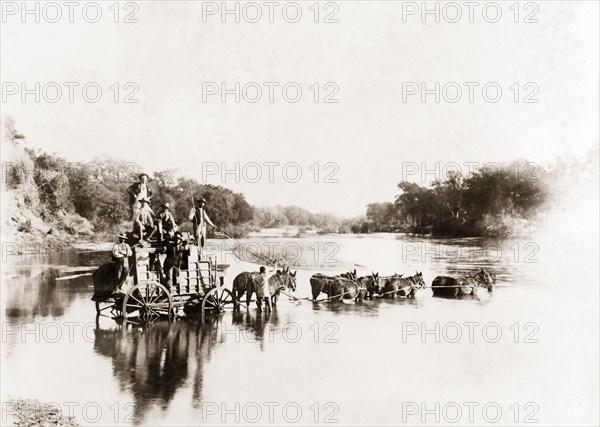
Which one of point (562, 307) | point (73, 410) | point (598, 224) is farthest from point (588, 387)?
point (73, 410)

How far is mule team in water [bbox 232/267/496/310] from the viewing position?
560 inches

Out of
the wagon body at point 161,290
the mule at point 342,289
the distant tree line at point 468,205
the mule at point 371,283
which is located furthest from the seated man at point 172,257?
the mule at point 371,283

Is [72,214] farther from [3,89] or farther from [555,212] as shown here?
[555,212]

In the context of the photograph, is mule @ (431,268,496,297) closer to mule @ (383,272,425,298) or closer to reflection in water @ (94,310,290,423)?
mule @ (383,272,425,298)

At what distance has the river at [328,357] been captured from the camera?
905 cm

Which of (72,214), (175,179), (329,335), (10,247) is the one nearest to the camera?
(329,335)

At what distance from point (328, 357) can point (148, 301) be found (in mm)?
4312

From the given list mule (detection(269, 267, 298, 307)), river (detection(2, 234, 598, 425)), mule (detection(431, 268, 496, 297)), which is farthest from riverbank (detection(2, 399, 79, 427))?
mule (detection(431, 268, 496, 297))

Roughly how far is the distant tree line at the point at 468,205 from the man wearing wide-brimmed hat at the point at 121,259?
22.3ft

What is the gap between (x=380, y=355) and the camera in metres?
11.0

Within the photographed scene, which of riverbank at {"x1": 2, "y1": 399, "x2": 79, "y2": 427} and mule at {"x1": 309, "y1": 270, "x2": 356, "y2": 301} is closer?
riverbank at {"x1": 2, "y1": 399, "x2": 79, "y2": 427}

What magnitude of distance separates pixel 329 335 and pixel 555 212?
622 centimetres

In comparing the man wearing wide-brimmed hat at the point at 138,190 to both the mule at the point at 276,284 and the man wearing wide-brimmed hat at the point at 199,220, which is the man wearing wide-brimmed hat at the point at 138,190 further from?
the mule at the point at 276,284

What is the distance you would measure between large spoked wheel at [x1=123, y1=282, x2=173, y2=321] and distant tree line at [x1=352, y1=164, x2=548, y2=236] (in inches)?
241
